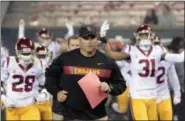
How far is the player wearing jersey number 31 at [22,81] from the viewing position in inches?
301

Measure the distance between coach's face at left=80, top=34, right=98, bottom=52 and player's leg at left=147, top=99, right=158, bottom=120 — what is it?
218 cm

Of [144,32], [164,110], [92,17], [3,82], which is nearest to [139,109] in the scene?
[164,110]

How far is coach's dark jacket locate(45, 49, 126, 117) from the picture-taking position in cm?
611

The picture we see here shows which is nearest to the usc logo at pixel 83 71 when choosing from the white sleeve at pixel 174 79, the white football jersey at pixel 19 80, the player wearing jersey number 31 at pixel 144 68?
the white football jersey at pixel 19 80

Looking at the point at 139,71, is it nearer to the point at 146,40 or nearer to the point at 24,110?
the point at 146,40

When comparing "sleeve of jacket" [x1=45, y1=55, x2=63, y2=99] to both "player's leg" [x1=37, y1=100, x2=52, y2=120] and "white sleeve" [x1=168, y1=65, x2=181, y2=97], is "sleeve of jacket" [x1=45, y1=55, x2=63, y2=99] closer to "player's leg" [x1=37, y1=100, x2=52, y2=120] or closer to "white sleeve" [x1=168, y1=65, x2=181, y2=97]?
"player's leg" [x1=37, y1=100, x2=52, y2=120]

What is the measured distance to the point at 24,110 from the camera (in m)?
7.75

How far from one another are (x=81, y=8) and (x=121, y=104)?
164 inches

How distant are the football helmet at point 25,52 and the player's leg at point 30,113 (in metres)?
0.52

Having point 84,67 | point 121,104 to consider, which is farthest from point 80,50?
point 121,104

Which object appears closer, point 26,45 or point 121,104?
point 26,45

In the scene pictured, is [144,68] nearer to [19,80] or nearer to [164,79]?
[164,79]

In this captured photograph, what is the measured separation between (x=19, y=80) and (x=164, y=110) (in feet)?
6.04

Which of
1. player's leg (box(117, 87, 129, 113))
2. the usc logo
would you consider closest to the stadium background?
player's leg (box(117, 87, 129, 113))
